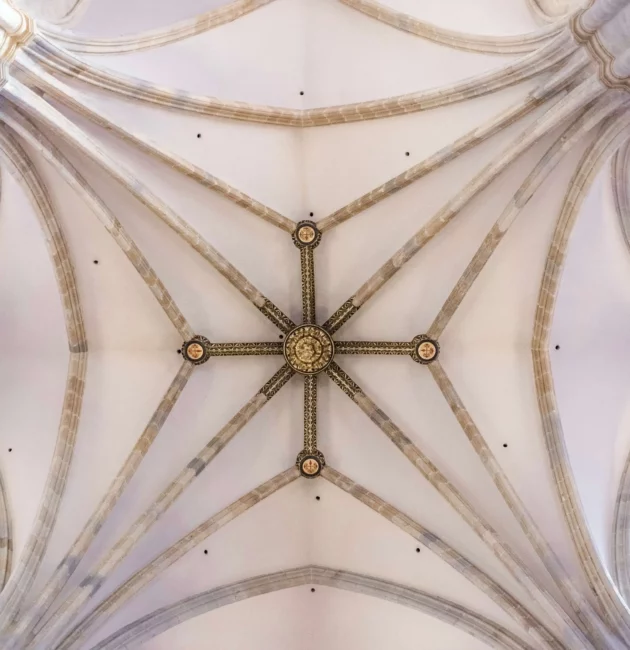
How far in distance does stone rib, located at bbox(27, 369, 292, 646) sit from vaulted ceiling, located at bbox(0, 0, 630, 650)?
34mm

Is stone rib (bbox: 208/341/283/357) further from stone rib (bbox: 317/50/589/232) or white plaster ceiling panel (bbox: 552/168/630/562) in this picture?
white plaster ceiling panel (bbox: 552/168/630/562)

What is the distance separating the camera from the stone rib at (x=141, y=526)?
769 centimetres

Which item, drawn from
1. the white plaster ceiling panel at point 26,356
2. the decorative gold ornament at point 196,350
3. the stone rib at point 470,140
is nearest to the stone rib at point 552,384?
the stone rib at point 470,140

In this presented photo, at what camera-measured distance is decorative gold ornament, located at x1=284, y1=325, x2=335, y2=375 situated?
10023 millimetres

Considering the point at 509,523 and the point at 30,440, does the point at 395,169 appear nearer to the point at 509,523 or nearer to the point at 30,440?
the point at 509,523

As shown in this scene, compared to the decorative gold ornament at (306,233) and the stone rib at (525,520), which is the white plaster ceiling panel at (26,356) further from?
the stone rib at (525,520)

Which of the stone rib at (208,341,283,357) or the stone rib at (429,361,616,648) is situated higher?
the stone rib at (208,341,283,357)

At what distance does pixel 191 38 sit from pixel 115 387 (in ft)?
16.4

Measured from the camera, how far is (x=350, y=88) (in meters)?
9.33

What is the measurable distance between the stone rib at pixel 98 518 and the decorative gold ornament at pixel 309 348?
60.3 inches

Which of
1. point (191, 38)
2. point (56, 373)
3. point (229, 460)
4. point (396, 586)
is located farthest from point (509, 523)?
point (191, 38)

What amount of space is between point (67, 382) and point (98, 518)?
204cm

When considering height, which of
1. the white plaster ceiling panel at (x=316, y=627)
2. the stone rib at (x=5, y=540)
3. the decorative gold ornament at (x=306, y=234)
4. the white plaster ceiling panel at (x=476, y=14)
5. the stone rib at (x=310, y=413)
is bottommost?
the white plaster ceiling panel at (x=316, y=627)

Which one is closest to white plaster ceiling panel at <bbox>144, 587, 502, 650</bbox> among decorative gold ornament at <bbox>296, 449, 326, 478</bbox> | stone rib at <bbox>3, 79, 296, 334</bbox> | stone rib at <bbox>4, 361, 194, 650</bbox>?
decorative gold ornament at <bbox>296, 449, 326, 478</bbox>
